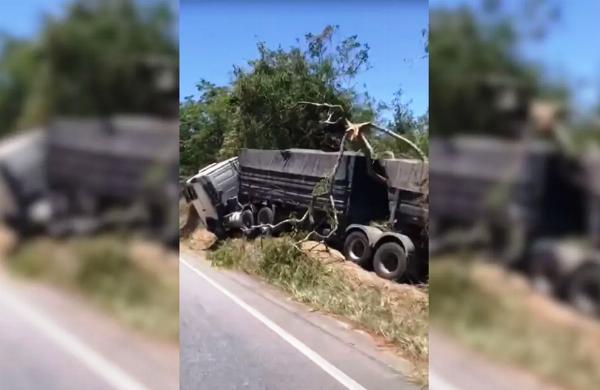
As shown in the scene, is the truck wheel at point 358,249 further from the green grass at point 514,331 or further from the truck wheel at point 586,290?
the truck wheel at point 586,290

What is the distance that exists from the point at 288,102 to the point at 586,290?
1.96 m

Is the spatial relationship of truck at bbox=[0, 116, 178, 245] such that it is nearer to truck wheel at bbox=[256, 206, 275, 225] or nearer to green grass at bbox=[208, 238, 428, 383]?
green grass at bbox=[208, 238, 428, 383]

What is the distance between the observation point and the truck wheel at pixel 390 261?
3.70m

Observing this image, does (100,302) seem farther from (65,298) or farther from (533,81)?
(533,81)

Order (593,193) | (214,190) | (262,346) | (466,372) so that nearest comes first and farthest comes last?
(593,193) < (466,372) < (262,346) < (214,190)

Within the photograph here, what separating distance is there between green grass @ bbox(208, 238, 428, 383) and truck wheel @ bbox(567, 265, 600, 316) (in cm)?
102

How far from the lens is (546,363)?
8.82 ft

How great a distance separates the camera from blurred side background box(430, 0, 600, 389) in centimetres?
265

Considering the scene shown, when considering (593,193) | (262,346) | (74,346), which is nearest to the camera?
(593,193)

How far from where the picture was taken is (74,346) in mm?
2730

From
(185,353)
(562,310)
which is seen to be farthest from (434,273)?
(185,353)

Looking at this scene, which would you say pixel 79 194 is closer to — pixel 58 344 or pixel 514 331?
pixel 58 344

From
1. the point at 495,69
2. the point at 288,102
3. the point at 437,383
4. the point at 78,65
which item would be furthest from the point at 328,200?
the point at 78,65

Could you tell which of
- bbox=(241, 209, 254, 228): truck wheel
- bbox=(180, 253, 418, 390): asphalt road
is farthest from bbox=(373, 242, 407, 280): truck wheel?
bbox=(241, 209, 254, 228): truck wheel
